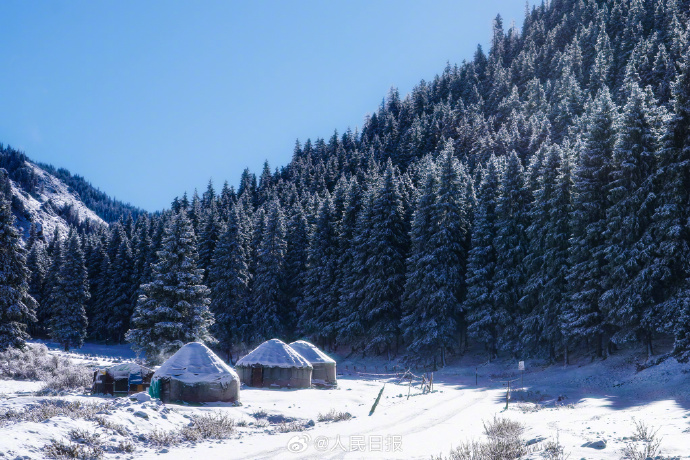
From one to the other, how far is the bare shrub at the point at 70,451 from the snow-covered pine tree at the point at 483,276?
3339 centimetres

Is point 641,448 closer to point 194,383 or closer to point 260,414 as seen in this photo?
point 260,414

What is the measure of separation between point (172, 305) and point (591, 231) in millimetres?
31079

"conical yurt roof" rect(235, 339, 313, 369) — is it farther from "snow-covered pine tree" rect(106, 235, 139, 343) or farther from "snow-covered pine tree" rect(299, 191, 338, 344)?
"snow-covered pine tree" rect(106, 235, 139, 343)

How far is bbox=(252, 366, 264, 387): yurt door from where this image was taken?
32.8 meters

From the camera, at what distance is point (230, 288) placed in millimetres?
57438

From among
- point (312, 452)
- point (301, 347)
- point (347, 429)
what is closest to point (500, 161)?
point (301, 347)

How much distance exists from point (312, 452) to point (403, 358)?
1304 inches

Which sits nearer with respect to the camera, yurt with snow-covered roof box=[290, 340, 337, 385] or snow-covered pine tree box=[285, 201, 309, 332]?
yurt with snow-covered roof box=[290, 340, 337, 385]

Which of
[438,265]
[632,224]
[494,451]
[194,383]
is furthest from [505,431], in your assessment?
[438,265]

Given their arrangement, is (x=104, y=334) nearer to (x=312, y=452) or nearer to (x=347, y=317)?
(x=347, y=317)

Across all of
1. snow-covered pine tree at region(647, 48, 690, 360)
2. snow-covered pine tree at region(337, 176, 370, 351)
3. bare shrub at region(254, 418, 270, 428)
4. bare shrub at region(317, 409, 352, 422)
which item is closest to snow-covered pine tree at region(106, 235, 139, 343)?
snow-covered pine tree at region(337, 176, 370, 351)

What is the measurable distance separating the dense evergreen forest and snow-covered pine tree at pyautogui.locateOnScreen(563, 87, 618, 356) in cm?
13

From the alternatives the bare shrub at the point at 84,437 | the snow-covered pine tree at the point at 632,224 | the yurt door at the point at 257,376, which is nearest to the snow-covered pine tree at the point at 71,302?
the yurt door at the point at 257,376

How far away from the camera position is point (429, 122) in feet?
368
